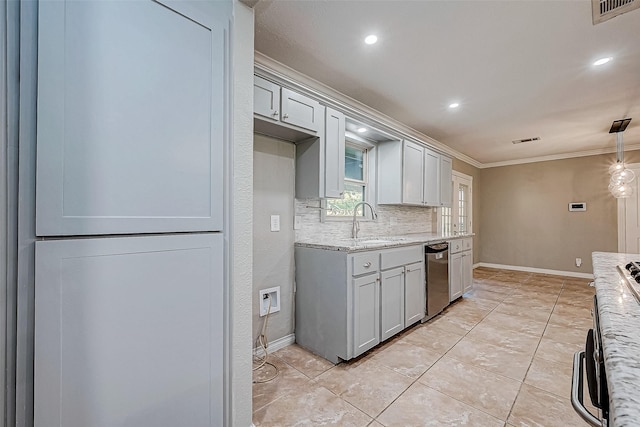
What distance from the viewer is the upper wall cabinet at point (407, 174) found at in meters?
3.41

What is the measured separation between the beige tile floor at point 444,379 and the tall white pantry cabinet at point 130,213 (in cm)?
75

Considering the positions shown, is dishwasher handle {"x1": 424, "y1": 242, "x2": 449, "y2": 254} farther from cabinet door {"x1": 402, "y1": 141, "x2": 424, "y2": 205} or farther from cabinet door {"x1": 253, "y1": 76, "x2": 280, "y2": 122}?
cabinet door {"x1": 253, "y1": 76, "x2": 280, "y2": 122}

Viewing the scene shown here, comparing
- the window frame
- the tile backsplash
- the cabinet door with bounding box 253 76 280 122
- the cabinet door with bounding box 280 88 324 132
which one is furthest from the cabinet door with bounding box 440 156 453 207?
the cabinet door with bounding box 253 76 280 122

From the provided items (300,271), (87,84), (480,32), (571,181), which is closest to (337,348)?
(300,271)

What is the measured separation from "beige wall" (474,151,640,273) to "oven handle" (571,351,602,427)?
19.6 feet

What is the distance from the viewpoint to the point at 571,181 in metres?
5.46

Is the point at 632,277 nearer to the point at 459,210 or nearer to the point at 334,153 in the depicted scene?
the point at 334,153

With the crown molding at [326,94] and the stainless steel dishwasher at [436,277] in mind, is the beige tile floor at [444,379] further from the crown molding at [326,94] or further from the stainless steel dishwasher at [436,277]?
the crown molding at [326,94]

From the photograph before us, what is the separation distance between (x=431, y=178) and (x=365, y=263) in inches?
90.1

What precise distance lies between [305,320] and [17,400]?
1.86 m

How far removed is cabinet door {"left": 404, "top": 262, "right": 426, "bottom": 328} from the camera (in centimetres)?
272

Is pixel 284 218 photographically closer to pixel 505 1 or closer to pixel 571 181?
pixel 505 1

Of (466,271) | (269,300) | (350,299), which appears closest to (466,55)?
(350,299)

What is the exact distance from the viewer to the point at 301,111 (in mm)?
2246
